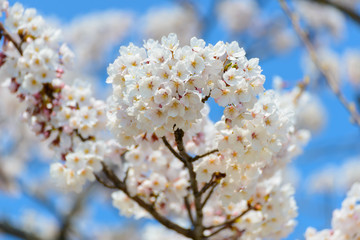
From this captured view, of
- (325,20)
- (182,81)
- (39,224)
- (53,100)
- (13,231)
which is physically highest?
(325,20)

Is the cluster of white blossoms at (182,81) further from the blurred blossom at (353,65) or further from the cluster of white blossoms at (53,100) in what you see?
the blurred blossom at (353,65)

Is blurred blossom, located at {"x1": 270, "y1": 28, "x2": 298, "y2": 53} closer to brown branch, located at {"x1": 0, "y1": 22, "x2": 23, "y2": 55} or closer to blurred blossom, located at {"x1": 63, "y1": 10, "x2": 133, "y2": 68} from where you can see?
blurred blossom, located at {"x1": 63, "y1": 10, "x2": 133, "y2": 68}

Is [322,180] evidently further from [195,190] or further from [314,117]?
[195,190]

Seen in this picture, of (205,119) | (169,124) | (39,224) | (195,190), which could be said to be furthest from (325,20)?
(169,124)

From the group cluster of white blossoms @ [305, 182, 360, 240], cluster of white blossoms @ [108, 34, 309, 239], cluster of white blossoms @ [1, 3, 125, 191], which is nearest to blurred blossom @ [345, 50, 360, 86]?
cluster of white blossoms @ [305, 182, 360, 240]

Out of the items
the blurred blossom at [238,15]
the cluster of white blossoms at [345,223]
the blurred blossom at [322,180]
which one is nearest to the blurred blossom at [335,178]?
the blurred blossom at [322,180]

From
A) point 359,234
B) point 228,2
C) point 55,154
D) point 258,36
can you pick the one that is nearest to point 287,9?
point 359,234
